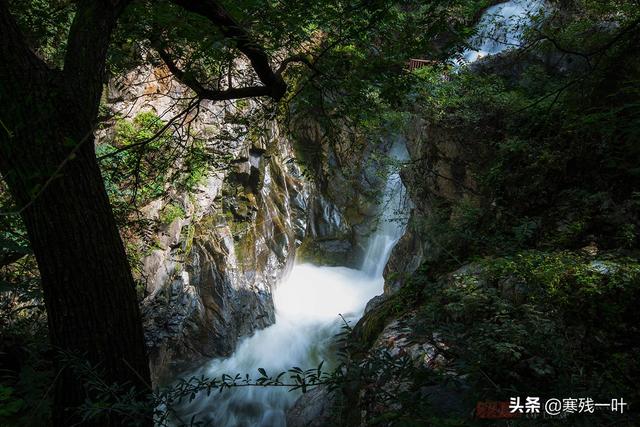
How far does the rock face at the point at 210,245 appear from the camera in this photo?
6.81m

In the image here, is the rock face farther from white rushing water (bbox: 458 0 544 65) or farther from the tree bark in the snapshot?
the tree bark

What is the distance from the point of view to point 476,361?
1426 mm

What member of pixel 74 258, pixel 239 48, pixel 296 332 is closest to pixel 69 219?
pixel 74 258

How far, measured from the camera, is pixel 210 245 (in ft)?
27.2

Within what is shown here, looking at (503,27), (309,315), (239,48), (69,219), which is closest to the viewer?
(69,219)

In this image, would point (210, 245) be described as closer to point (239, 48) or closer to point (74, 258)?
point (239, 48)

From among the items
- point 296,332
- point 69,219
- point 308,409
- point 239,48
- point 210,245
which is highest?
point 239,48

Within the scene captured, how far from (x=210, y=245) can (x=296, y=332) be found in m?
3.51

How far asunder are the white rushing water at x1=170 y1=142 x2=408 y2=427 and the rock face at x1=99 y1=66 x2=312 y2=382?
0.46m

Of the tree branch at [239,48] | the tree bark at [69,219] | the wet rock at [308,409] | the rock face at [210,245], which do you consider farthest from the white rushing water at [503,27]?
the wet rock at [308,409]

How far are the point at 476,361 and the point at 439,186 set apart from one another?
6671 mm

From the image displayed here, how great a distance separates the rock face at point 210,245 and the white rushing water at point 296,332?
17.9 inches

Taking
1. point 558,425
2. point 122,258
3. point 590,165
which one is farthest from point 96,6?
point 590,165

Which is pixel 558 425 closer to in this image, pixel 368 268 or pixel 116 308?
pixel 116 308
